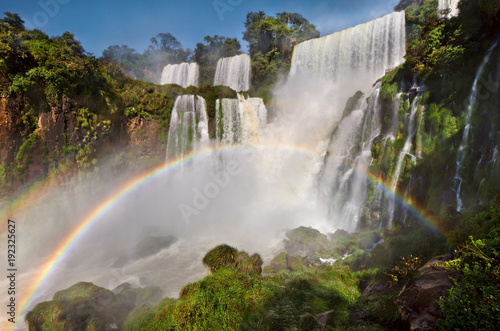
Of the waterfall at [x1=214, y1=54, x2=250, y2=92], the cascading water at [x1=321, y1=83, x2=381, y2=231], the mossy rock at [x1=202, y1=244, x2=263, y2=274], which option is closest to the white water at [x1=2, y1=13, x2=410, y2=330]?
the cascading water at [x1=321, y1=83, x2=381, y2=231]

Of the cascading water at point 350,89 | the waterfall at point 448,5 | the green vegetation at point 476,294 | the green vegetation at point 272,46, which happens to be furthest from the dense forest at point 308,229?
the green vegetation at point 272,46

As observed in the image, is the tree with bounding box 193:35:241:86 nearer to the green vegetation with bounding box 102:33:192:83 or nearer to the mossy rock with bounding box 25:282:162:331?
the green vegetation with bounding box 102:33:192:83

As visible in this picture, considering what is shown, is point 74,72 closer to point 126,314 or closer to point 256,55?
point 126,314

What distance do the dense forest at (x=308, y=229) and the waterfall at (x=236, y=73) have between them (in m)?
9.46

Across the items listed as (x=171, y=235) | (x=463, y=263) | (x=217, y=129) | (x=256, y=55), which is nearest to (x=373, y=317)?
(x=463, y=263)

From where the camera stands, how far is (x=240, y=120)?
24.5m

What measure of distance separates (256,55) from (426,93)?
26.2m

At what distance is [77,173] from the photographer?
63.8 feet

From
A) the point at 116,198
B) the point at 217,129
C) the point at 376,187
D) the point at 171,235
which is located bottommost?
the point at 171,235

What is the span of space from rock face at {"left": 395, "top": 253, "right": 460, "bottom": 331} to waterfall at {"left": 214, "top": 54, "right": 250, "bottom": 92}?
107 feet

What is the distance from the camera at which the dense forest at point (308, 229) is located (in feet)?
15.1

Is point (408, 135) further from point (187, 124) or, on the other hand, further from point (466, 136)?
point (187, 124)

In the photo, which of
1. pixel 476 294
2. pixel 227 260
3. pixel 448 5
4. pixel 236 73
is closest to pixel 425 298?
pixel 476 294

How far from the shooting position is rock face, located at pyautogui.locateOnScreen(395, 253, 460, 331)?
372 centimetres
